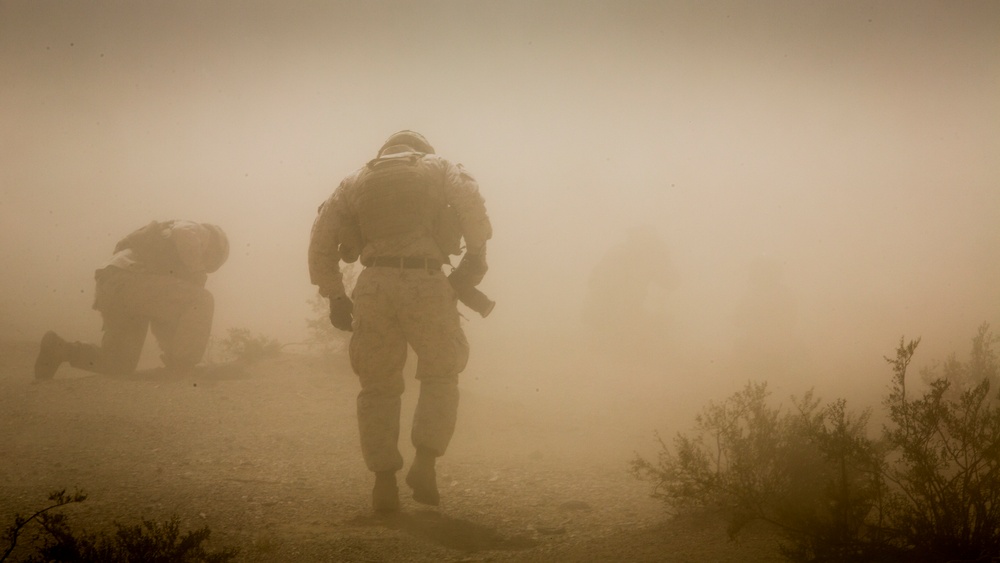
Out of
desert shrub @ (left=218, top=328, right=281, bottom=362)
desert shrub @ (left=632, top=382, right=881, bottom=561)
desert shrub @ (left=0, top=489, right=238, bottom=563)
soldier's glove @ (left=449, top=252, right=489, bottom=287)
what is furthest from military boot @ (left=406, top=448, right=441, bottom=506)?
desert shrub @ (left=218, top=328, right=281, bottom=362)

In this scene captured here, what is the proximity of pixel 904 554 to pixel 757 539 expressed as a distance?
0.64 meters

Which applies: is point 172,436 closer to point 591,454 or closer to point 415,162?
point 415,162

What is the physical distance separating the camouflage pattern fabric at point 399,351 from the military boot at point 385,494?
147 millimetres

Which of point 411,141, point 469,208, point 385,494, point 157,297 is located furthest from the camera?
point 157,297

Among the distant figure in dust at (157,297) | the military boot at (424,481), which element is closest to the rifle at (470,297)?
the military boot at (424,481)

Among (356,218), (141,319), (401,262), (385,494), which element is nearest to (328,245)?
(356,218)

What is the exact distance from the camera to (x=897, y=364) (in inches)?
102

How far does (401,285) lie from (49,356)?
261 inches

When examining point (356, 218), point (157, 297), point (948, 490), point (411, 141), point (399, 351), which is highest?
point (411, 141)

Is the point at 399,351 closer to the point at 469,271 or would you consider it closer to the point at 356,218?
the point at 469,271

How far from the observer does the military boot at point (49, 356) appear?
7.65 metres

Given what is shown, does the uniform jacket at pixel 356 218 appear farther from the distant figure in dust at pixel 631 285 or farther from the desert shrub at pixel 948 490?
the distant figure in dust at pixel 631 285

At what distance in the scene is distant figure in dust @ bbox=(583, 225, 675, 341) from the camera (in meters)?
19.4

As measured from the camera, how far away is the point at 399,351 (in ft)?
13.3
